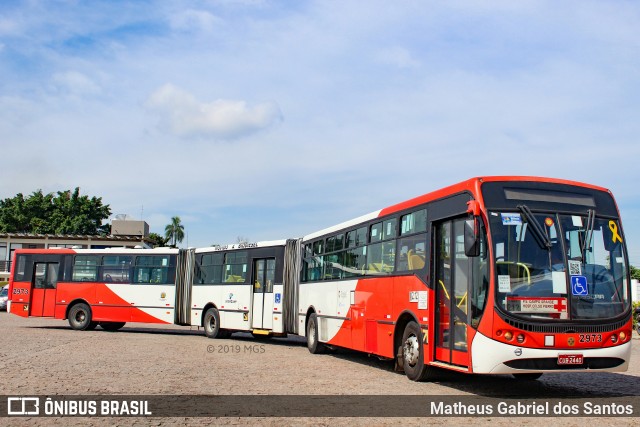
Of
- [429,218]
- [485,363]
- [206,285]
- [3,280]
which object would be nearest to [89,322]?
[206,285]

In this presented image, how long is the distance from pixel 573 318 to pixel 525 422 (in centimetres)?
211

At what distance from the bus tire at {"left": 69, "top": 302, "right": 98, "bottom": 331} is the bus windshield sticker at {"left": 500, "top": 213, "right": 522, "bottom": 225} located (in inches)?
795

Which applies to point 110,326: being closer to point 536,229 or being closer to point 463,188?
point 463,188

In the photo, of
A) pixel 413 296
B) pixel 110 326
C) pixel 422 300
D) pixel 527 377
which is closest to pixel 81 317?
pixel 110 326

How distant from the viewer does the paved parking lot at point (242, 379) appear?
27.9 ft

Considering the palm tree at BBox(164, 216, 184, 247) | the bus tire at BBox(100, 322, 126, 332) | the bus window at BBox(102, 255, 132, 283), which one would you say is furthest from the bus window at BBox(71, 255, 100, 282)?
the palm tree at BBox(164, 216, 184, 247)

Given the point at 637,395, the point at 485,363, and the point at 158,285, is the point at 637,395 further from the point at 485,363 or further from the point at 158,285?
the point at 158,285

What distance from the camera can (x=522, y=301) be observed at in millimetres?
9703

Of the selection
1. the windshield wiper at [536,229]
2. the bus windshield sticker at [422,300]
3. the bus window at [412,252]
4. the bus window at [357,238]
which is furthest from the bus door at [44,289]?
the windshield wiper at [536,229]

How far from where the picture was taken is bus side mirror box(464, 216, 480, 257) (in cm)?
995

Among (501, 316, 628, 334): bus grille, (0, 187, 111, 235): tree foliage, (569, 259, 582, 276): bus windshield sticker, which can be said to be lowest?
(501, 316, 628, 334): bus grille

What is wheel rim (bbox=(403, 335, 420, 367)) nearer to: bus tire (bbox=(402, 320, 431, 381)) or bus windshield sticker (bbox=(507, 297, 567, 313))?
bus tire (bbox=(402, 320, 431, 381))

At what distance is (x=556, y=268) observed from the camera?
9.88 m

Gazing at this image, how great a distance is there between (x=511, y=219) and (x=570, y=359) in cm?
213
